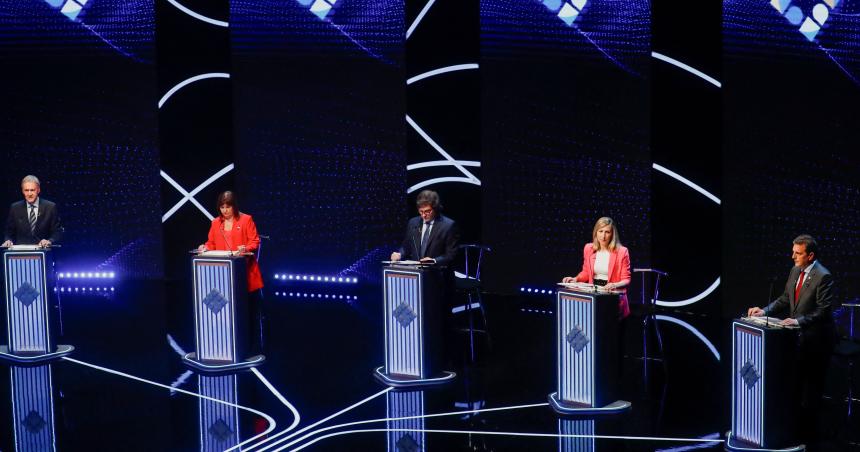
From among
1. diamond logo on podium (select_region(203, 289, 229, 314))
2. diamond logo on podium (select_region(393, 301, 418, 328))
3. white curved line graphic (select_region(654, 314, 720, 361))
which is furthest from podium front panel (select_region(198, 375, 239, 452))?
white curved line graphic (select_region(654, 314, 720, 361))

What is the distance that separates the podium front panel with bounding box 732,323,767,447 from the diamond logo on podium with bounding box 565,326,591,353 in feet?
2.90

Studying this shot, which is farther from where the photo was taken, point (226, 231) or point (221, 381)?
point (226, 231)

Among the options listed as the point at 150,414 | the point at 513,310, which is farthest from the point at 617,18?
the point at 150,414

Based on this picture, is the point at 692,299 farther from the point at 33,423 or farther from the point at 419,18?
the point at 33,423

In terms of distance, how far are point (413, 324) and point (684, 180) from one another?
3220 millimetres

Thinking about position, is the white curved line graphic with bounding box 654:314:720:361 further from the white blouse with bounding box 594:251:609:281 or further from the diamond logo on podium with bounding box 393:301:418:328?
the diamond logo on podium with bounding box 393:301:418:328

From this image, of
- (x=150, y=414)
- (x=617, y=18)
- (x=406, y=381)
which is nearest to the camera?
(x=150, y=414)

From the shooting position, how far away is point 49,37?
985 cm

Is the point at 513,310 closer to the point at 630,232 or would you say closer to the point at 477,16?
the point at 630,232

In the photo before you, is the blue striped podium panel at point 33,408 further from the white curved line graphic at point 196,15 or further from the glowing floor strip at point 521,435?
the white curved line graphic at point 196,15

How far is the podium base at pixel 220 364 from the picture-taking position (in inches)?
261

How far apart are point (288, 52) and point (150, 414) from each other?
191 inches

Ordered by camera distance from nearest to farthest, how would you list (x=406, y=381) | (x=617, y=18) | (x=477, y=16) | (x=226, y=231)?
(x=406, y=381), (x=226, y=231), (x=617, y=18), (x=477, y=16)

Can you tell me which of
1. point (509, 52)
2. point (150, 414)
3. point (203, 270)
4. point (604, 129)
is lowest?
point (150, 414)
